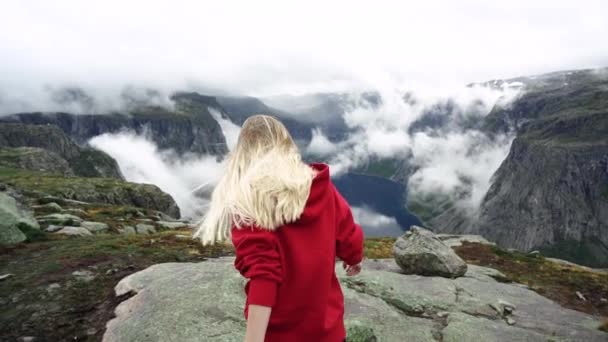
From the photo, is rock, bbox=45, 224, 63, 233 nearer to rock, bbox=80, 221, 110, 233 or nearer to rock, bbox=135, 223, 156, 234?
rock, bbox=80, 221, 110, 233

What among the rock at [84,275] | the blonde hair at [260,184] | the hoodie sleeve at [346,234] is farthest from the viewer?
the rock at [84,275]

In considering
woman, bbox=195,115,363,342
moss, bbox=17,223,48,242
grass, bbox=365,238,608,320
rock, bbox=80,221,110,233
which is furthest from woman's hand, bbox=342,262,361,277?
rock, bbox=80,221,110,233

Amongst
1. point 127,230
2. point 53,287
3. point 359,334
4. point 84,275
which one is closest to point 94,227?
point 127,230

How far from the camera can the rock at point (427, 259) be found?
96.3ft

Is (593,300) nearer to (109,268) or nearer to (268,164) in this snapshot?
(109,268)

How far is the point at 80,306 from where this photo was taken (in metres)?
18.2

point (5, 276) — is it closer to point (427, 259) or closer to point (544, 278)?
point (427, 259)

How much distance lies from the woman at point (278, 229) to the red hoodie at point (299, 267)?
0.01m

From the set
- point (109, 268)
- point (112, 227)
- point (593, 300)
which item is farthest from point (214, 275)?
point (112, 227)

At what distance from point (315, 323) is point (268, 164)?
2418mm

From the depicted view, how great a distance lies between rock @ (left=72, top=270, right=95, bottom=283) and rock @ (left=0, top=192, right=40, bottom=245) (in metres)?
11.2

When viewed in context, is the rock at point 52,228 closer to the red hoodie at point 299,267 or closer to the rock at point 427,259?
the rock at point 427,259

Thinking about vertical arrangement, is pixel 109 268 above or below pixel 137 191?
above

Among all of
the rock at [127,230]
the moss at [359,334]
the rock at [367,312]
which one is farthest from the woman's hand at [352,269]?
the rock at [127,230]
